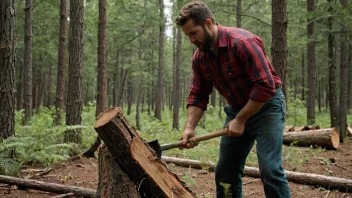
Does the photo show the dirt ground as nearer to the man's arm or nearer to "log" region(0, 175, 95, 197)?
"log" region(0, 175, 95, 197)

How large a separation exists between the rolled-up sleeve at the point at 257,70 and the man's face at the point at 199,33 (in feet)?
1.13

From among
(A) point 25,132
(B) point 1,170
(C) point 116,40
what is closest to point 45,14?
(C) point 116,40

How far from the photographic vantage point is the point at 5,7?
228 inches

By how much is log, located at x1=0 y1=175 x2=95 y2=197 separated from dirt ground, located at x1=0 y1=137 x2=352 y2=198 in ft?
0.33

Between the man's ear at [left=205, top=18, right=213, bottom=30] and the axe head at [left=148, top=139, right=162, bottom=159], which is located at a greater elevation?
the man's ear at [left=205, top=18, right=213, bottom=30]

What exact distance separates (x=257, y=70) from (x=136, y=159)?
56.2 inches

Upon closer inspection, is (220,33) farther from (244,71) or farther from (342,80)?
(342,80)

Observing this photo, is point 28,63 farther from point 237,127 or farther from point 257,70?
point 257,70

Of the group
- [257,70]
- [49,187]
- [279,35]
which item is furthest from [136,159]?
[279,35]

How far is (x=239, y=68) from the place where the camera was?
3275 mm

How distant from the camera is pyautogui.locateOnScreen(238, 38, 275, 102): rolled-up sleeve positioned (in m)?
3.06

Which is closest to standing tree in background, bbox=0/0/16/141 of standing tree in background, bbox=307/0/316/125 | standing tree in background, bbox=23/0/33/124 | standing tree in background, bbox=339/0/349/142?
standing tree in background, bbox=23/0/33/124

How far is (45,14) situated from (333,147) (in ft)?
54.3

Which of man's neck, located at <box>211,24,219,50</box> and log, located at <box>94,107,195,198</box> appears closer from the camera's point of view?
log, located at <box>94,107,195,198</box>
